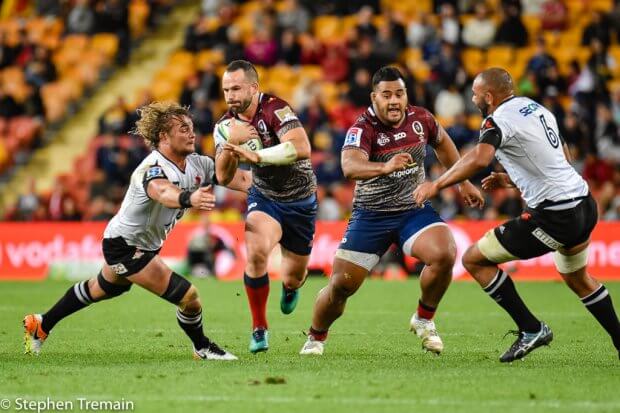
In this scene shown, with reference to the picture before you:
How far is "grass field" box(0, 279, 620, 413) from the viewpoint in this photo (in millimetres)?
7727

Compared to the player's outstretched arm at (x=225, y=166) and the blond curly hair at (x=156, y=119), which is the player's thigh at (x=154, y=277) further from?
the blond curly hair at (x=156, y=119)

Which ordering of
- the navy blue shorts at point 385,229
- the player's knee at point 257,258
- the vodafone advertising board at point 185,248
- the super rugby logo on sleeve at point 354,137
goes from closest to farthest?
the super rugby logo on sleeve at point 354,137 < the player's knee at point 257,258 < the navy blue shorts at point 385,229 < the vodafone advertising board at point 185,248

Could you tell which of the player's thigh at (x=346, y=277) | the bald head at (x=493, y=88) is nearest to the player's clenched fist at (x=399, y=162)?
the bald head at (x=493, y=88)

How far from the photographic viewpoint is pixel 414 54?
25.2m

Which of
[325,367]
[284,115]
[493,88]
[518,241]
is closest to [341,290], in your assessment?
[325,367]

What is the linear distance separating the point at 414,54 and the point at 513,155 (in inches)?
625

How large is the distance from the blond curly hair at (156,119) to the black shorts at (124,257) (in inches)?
35.8

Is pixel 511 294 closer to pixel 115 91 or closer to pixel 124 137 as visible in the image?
pixel 124 137

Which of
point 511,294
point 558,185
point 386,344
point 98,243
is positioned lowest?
A: point 98,243

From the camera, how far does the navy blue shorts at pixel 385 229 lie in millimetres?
10555

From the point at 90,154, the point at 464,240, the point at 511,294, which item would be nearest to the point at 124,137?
the point at 90,154

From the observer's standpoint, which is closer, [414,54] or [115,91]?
[414,54]

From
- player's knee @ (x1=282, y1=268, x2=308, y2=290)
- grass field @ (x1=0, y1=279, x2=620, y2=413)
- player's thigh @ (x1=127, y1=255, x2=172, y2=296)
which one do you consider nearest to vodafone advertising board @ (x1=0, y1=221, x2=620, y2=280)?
grass field @ (x1=0, y1=279, x2=620, y2=413)

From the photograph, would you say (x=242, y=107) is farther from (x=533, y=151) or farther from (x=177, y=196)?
(x=533, y=151)
